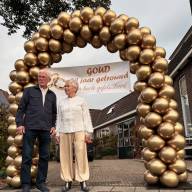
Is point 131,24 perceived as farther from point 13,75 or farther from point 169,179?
point 169,179

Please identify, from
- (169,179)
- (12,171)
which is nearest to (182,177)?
(169,179)

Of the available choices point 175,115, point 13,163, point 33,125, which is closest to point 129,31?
point 175,115

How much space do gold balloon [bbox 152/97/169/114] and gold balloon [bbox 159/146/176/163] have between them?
0.66m

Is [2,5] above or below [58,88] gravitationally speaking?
above

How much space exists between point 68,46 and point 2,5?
813cm

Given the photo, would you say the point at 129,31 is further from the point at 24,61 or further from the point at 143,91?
the point at 24,61

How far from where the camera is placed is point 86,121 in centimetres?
651

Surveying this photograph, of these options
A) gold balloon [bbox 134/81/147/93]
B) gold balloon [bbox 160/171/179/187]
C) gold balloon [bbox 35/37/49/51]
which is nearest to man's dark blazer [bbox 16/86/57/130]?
gold balloon [bbox 35/37/49/51]

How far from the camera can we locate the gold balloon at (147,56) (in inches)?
279

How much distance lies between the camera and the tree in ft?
47.9

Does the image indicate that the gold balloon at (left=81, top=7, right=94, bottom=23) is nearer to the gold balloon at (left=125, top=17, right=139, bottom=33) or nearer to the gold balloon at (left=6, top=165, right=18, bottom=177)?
the gold balloon at (left=125, top=17, right=139, bottom=33)

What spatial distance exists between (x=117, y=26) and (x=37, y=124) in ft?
8.02

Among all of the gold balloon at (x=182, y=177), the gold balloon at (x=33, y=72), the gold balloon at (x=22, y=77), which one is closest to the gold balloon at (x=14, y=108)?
the gold balloon at (x=22, y=77)

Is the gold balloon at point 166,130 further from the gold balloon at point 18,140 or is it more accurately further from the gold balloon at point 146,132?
the gold balloon at point 18,140
